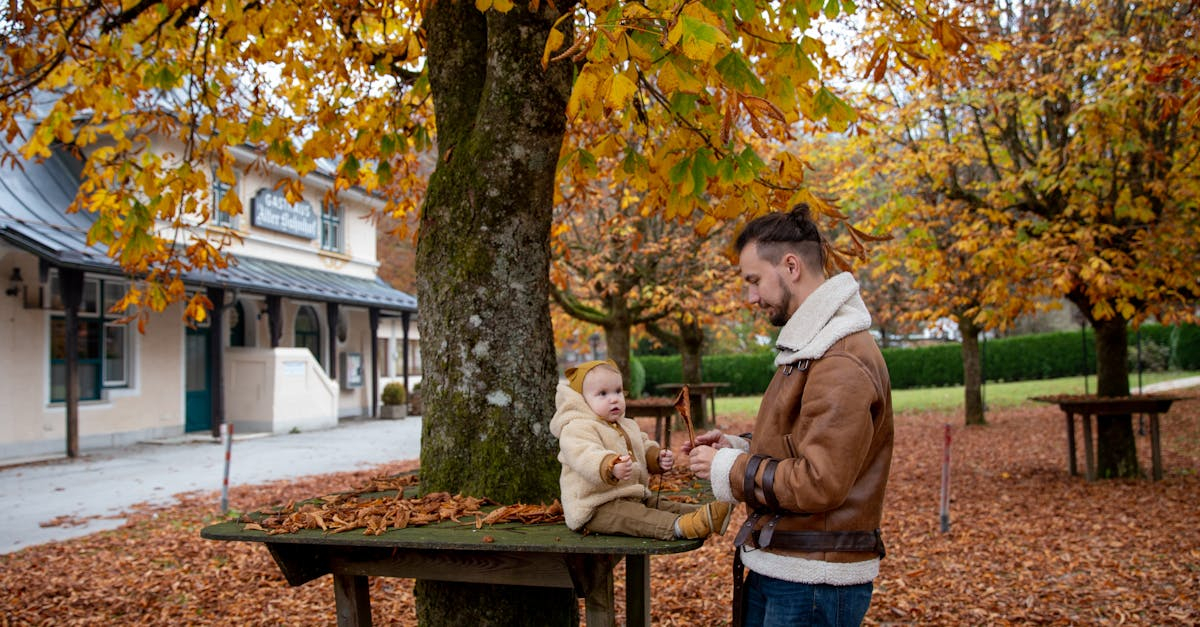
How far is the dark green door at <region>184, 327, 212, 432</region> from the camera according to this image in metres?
19.5

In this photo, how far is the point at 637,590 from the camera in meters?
3.36

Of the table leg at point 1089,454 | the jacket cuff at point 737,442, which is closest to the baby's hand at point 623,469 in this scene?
the jacket cuff at point 737,442

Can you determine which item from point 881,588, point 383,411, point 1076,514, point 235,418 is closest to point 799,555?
point 881,588

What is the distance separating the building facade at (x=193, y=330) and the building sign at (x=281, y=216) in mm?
48

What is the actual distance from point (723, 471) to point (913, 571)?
4.84 m

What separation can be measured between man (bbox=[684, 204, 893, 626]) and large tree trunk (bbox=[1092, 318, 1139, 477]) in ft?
30.7

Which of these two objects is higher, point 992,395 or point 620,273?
point 620,273

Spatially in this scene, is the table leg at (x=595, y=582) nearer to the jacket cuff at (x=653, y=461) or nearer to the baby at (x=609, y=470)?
the baby at (x=609, y=470)

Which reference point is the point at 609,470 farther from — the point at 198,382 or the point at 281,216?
the point at 281,216

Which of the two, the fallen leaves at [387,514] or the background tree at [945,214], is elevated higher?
the background tree at [945,214]

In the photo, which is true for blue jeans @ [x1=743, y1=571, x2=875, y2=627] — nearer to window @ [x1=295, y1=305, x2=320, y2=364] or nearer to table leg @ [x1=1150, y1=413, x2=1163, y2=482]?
table leg @ [x1=1150, y1=413, x2=1163, y2=482]

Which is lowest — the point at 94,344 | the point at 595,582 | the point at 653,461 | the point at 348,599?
the point at 348,599

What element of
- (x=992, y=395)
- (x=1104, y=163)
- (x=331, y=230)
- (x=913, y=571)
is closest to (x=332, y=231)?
(x=331, y=230)

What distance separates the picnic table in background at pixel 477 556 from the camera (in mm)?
2789
